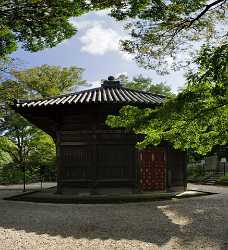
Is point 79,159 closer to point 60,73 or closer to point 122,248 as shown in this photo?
point 122,248

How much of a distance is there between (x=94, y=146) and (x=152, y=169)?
291 centimetres

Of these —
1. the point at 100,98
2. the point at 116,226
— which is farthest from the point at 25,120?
the point at 116,226

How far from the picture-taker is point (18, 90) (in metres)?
25.2

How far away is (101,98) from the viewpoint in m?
16.1

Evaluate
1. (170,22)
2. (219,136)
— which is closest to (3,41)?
(170,22)

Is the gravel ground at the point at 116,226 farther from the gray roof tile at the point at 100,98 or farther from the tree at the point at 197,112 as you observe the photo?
the gray roof tile at the point at 100,98

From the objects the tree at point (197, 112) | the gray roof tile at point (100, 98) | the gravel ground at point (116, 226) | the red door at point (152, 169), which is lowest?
the gravel ground at point (116, 226)

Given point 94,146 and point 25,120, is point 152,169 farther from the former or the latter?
point 25,120

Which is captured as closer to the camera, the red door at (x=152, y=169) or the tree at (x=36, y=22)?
the tree at (x=36, y=22)

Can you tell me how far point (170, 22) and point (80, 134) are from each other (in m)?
7.95

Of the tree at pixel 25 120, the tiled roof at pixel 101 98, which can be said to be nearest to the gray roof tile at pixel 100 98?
the tiled roof at pixel 101 98

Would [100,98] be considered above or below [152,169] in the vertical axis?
above

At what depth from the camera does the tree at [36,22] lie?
1053 cm

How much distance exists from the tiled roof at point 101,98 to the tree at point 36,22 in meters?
3.76
